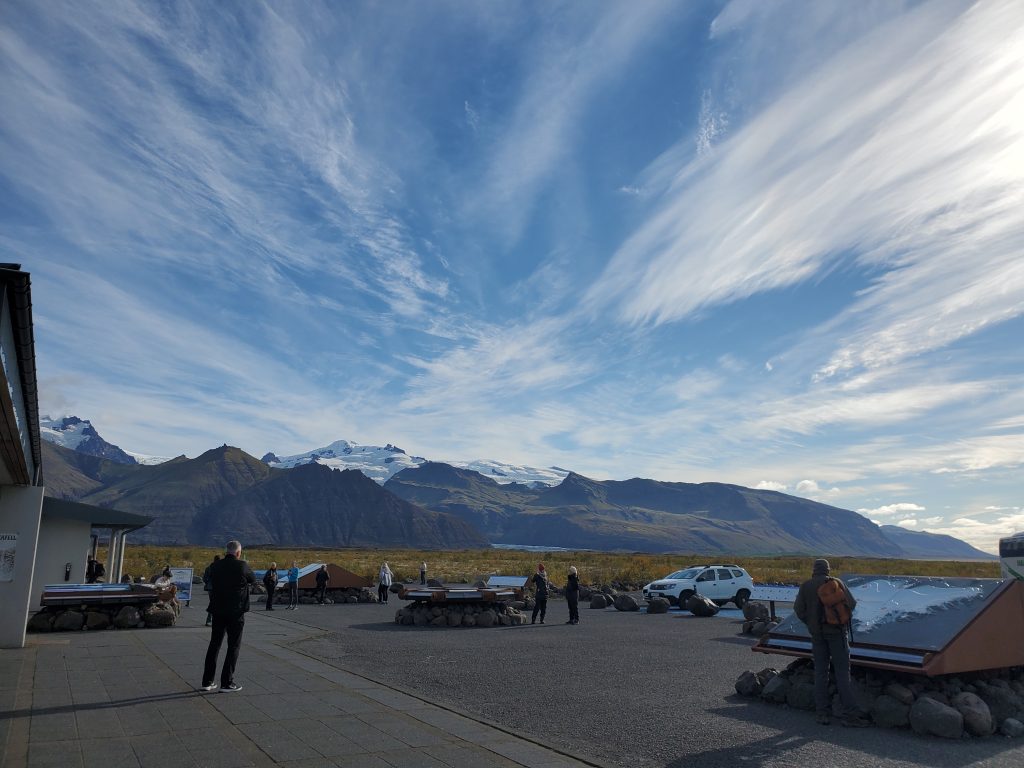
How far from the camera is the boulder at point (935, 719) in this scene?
27.3 feet

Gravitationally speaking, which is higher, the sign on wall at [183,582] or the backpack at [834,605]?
the backpack at [834,605]

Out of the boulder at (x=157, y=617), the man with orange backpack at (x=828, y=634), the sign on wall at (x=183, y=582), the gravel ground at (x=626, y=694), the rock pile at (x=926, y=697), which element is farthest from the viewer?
the sign on wall at (x=183, y=582)

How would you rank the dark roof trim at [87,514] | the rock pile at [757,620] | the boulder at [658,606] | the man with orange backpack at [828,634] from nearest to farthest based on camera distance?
the man with orange backpack at [828,634]
the rock pile at [757,620]
the dark roof trim at [87,514]
the boulder at [658,606]

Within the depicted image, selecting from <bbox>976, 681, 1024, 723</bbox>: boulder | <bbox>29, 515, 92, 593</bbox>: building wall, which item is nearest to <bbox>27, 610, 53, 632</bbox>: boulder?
<bbox>29, 515, 92, 593</bbox>: building wall

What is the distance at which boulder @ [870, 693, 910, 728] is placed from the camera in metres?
8.75

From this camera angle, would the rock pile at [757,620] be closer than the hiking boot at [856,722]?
No

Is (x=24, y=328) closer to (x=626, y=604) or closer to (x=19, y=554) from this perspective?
(x=19, y=554)

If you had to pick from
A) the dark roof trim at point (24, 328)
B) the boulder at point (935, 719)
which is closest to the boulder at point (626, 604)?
the boulder at point (935, 719)

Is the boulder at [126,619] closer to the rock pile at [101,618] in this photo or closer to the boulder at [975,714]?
the rock pile at [101,618]

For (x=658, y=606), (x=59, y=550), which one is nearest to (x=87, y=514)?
(x=59, y=550)

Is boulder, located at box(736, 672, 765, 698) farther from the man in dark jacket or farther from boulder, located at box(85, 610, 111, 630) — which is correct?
boulder, located at box(85, 610, 111, 630)

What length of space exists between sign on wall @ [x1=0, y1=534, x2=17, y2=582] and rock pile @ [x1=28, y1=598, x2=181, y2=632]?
11.7 ft

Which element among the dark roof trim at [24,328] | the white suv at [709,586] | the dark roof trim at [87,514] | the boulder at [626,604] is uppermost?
the dark roof trim at [24,328]

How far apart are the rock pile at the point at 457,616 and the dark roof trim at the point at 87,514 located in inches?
366
